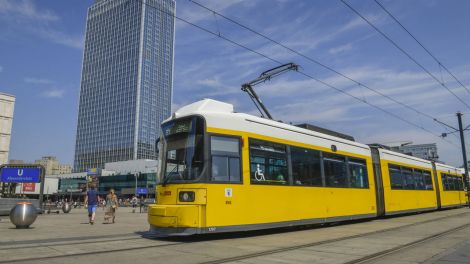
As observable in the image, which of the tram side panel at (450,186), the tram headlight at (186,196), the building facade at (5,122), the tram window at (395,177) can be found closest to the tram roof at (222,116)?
the tram headlight at (186,196)

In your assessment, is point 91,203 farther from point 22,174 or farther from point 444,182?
point 444,182

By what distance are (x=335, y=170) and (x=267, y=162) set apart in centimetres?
409

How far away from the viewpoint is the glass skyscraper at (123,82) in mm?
148750

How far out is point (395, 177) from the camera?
18.8m

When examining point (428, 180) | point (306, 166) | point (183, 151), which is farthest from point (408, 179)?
point (183, 151)

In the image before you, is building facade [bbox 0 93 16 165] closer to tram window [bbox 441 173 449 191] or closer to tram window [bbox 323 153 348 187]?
tram window [bbox 323 153 348 187]

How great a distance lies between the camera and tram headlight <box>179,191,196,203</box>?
9492mm

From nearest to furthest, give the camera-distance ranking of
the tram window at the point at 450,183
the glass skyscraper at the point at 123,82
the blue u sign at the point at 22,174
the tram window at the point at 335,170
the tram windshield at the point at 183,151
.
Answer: the tram windshield at the point at 183,151
the tram window at the point at 335,170
the blue u sign at the point at 22,174
the tram window at the point at 450,183
the glass skyscraper at the point at 123,82

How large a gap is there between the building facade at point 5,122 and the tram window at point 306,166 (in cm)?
4103

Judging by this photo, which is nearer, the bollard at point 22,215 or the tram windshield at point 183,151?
the tram windshield at point 183,151

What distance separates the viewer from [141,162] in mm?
109250

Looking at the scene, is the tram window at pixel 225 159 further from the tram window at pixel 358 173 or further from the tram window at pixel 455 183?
the tram window at pixel 455 183

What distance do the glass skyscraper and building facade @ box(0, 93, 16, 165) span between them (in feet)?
329

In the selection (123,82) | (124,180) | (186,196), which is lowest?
(186,196)
